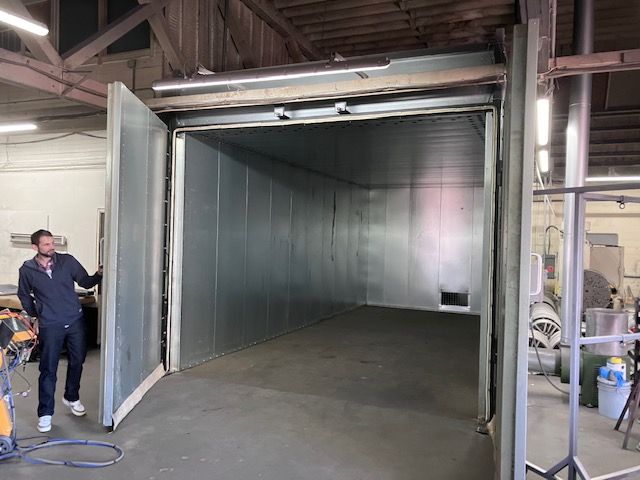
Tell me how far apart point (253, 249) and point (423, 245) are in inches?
204

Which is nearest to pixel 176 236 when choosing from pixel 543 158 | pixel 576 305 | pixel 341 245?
pixel 576 305

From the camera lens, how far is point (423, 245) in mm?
11047

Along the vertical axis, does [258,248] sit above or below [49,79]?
below

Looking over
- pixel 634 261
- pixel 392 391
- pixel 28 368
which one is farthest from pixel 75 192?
pixel 634 261

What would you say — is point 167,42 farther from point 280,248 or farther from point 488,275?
point 488,275

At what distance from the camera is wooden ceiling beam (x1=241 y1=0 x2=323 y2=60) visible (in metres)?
7.11

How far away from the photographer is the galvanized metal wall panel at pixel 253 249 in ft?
19.0

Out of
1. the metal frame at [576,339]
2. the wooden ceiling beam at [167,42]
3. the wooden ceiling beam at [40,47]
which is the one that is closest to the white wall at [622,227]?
the wooden ceiling beam at [167,42]

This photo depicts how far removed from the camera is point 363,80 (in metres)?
4.45

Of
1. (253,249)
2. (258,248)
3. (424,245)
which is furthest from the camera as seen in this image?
(424,245)

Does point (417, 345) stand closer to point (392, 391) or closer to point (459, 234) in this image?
point (392, 391)

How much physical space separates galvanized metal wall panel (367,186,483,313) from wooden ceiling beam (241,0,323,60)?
12.7 ft

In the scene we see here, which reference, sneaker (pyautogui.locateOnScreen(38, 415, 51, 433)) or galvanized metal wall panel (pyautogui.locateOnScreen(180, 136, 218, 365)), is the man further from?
galvanized metal wall panel (pyautogui.locateOnScreen(180, 136, 218, 365))

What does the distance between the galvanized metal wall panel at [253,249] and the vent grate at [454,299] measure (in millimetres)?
2302
